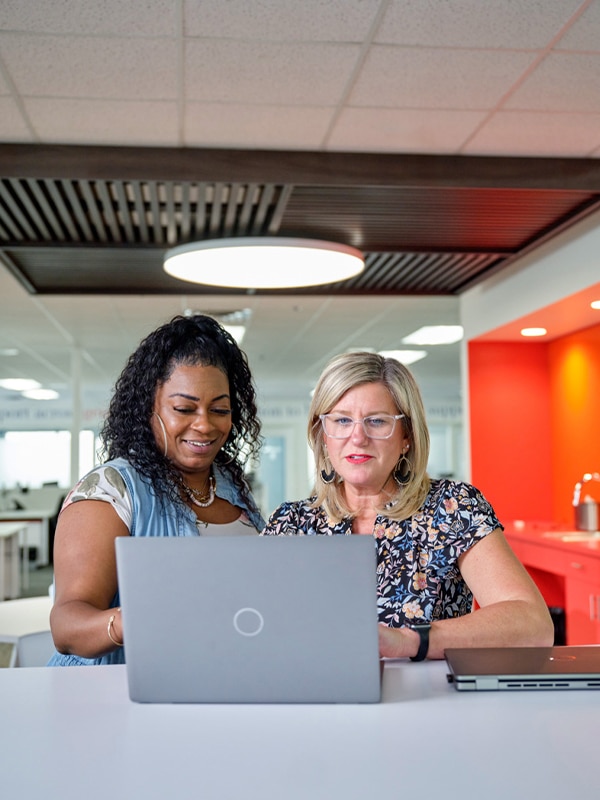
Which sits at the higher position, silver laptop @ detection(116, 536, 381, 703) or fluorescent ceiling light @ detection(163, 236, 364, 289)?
fluorescent ceiling light @ detection(163, 236, 364, 289)


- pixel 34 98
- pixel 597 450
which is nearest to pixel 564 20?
pixel 34 98

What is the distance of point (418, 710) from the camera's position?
1.48 metres

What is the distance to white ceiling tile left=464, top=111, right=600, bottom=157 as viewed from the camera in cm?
393

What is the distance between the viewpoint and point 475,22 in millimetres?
3059

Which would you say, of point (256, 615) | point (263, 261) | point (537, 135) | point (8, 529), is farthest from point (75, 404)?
point (256, 615)

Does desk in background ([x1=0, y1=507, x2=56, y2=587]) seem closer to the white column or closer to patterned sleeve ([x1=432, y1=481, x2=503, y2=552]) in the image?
the white column

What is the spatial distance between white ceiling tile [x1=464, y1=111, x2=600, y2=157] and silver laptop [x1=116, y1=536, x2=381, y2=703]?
298 centimetres

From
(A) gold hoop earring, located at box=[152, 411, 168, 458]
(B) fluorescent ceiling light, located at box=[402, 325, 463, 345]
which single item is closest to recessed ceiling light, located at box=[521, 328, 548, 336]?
(B) fluorescent ceiling light, located at box=[402, 325, 463, 345]

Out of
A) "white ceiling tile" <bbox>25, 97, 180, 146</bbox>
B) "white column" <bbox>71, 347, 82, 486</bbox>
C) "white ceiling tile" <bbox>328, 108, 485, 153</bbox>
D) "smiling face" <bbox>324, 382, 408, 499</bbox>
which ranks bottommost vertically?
"smiling face" <bbox>324, 382, 408, 499</bbox>

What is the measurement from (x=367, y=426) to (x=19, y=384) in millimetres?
14789

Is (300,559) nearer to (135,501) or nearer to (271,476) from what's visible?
(135,501)

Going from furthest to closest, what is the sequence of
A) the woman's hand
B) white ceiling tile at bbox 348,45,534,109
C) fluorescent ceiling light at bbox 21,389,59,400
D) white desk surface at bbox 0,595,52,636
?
fluorescent ceiling light at bbox 21,389,59,400, white desk surface at bbox 0,595,52,636, white ceiling tile at bbox 348,45,534,109, the woman's hand

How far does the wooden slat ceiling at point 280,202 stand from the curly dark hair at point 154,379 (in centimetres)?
177

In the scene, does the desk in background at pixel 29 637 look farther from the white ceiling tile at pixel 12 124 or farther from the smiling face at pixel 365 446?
the white ceiling tile at pixel 12 124
